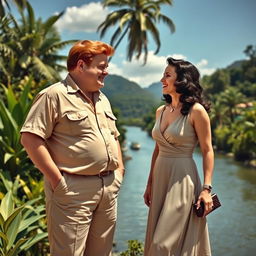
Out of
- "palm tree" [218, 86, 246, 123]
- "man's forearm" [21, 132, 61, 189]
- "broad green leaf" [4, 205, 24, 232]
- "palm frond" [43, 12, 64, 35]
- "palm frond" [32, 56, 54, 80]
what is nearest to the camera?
"man's forearm" [21, 132, 61, 189]

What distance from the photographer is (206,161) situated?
269cm

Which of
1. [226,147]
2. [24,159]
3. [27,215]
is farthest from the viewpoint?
[226,147]

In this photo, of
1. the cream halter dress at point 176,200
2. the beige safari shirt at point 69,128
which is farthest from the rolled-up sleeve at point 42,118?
the cream halter dress at point 176,200

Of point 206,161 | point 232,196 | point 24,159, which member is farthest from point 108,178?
point 232,196

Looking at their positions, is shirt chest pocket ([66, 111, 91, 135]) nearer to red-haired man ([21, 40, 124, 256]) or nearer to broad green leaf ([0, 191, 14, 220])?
red-haired man ([21, 40, 124, 256])

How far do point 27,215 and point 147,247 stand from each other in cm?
157

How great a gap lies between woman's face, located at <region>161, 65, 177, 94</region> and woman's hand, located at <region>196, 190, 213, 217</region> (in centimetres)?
70

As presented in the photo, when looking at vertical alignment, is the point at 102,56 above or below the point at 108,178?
above

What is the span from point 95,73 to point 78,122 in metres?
0.31

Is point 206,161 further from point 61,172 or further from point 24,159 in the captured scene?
point 24,159

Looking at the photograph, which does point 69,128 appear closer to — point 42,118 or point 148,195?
point 42,118

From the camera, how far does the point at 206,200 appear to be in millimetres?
2615

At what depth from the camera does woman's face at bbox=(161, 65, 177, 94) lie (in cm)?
272

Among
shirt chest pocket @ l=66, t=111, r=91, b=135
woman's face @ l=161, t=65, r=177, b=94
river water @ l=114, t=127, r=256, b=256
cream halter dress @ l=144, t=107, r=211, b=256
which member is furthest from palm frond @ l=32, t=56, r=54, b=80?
shirt chest pocket @ l=66, t=111, r=91, b=135
